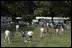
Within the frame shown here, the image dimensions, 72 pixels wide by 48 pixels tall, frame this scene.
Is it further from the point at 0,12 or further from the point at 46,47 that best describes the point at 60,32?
the point at 0,12

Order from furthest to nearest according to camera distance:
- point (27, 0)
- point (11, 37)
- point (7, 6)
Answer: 1. point (11, 37)
2. point (27, 0)
3. point (7, 6)

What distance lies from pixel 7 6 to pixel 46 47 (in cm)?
908

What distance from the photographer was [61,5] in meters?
5.89

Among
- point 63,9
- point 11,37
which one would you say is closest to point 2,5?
point 63,9

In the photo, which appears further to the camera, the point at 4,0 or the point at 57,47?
the point at 57,47

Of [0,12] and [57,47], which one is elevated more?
[0,12]

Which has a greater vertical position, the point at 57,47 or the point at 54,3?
the point at 54,3

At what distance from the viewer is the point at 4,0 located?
5312mm

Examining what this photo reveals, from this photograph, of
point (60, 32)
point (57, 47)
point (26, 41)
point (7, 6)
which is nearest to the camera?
point (7, 6)

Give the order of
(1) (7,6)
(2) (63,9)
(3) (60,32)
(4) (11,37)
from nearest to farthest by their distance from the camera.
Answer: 1. (1) (7,6)
2. (2) (63,9)
3. (4) (11,37)
4. (3) (60,32)

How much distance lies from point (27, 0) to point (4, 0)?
606 millimetres

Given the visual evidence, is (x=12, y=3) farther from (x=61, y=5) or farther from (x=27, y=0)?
(x=61, y=5)

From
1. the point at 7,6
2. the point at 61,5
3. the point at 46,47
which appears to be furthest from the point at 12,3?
the point at 46,47

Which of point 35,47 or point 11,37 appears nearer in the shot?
point 35,47
